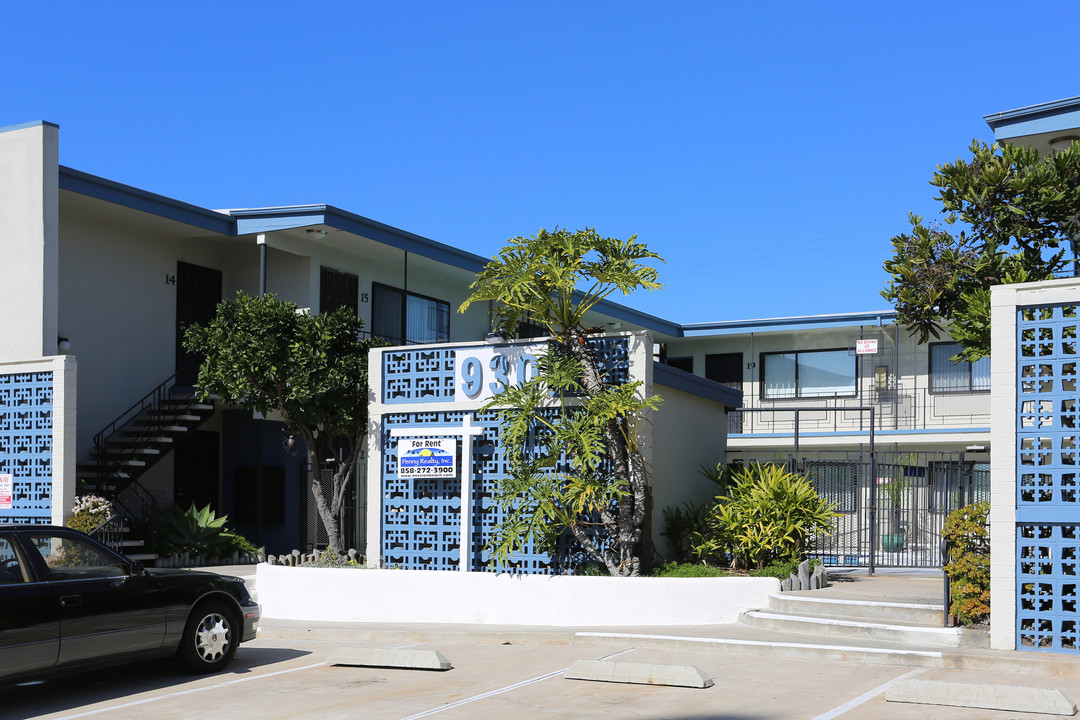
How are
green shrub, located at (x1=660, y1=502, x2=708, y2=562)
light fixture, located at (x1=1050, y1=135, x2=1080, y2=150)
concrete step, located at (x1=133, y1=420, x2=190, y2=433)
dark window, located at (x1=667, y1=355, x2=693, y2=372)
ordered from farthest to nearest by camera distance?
dark window, located at (x1=667, y1=355, x2=693, y2=372), concrete step, located at (x1=133, y1=420, x2=190, y2=433), light fixture, located at (x1=1050, y1=135, x2=1080, y2=150), green shrub, located at (x1=660, y1=502, x2=708, y2=562)

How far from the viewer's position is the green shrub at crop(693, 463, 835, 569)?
543 inches

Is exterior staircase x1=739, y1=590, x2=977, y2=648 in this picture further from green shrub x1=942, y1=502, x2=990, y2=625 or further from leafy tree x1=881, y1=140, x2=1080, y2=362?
leafy tree x1=881, y1=140, x2=1080, y2=362

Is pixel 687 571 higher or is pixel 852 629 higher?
pixel 687 571

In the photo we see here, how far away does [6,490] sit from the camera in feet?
55.6

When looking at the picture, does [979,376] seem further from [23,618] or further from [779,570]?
[23,618]

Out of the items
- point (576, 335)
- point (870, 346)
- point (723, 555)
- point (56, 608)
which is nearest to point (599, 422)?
point (576, 335)

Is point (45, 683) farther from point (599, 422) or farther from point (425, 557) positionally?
point (599, 422)

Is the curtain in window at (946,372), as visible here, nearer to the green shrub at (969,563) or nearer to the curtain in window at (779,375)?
the curtain in window at (779,375)

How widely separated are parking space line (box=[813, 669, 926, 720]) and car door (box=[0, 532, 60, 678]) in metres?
6.07

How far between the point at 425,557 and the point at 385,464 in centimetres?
140

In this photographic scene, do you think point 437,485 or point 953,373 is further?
point 953,373

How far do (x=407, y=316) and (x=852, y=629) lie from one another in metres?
15.3

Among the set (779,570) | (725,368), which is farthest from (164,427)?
(725,368)

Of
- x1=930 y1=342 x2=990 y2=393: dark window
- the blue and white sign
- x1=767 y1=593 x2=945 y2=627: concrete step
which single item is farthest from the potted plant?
x1=930 y1=342 x2=990 y2=393: dark window
